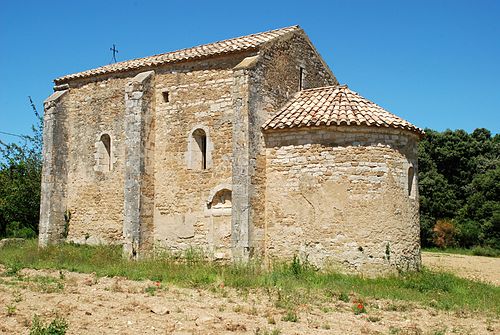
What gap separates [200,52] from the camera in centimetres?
1540

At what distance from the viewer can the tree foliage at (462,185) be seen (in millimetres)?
31247

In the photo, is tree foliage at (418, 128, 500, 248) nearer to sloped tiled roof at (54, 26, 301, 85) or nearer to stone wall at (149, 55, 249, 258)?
sloped tiled roof at (54, 26, 301, 85)

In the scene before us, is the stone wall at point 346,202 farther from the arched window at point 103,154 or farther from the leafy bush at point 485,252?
the leafy bush at point 485,252

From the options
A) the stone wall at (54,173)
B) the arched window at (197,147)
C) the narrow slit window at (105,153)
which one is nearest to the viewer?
the arched window at (197,147)

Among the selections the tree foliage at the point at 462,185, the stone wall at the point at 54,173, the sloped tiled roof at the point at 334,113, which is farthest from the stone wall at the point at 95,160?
the tree foliage at the point at 462,185

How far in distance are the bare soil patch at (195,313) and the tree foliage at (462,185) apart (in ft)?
77.1

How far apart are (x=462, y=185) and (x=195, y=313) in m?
31.3

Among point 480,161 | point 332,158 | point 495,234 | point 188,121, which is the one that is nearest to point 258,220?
point 332,158

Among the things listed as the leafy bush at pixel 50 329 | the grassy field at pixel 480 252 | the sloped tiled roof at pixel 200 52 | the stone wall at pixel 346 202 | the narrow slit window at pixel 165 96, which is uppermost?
the sloped tiled roof at pixel 200 52

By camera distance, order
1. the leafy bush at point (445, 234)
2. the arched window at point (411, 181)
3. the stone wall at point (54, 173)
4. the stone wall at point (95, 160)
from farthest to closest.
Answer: the leafy bush at point (445, 234)
the stone wall at point (54, 173)
the stone wall at point (95, 160)
the arched window at point (411, 181)

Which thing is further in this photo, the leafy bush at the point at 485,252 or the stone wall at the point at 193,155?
the leafy bush at the point at 485,252

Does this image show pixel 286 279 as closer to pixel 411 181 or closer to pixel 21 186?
pixel 411 181

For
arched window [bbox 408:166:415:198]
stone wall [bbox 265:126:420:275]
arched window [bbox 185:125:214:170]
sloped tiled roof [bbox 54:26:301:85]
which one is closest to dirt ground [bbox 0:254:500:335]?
stone wall [bbox 265:126:420:275]

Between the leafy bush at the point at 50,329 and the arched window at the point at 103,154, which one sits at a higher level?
the arched window at the point at 103,154
